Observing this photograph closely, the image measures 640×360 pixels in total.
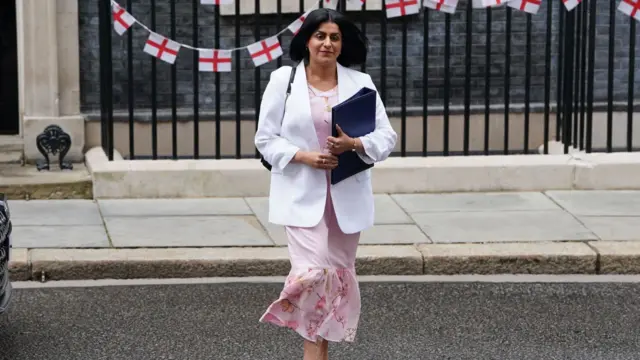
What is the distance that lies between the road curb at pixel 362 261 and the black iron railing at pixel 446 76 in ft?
7.24

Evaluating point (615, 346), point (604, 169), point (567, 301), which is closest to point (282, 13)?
point (604, 169)

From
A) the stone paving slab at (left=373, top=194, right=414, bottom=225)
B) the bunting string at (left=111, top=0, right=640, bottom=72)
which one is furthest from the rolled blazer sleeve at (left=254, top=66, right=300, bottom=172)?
the bunting string at (left=111, top=0, right=640, bottom=72)

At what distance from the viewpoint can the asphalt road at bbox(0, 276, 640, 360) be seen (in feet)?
21.3

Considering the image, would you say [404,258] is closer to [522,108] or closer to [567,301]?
[567,301]

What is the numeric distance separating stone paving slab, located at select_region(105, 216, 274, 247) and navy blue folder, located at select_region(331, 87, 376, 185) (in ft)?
9.06

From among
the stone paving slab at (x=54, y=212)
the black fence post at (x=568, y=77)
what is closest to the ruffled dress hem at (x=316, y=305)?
the stone paving slab at (x=54, y=212)

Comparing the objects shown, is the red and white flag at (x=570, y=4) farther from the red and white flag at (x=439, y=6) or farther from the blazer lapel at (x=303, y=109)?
the blazer lapel at (x=303, y=109)

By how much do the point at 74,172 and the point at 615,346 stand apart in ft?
16.7

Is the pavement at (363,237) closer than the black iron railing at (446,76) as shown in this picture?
Yes

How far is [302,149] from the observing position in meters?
5.74

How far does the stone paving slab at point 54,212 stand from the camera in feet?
29.9

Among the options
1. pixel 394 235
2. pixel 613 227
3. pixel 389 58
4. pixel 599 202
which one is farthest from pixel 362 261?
pixel 389 58

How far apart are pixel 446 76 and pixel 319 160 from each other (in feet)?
16.0

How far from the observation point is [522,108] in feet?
38.3
